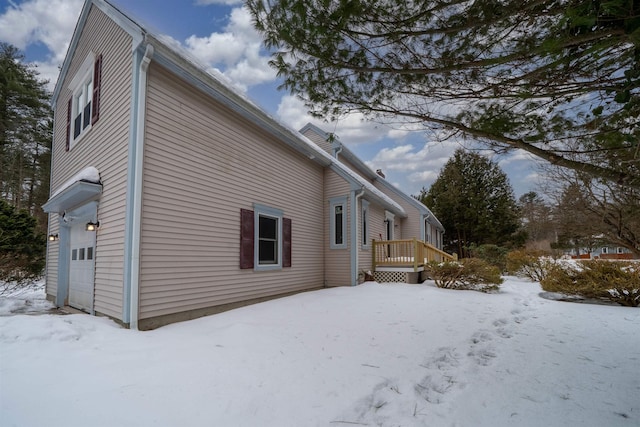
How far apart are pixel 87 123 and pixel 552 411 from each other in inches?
360

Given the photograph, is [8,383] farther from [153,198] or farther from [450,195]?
[450,195]

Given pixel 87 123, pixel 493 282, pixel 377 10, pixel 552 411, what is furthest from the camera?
pixel 493 282

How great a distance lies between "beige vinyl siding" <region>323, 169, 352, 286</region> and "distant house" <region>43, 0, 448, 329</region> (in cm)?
14

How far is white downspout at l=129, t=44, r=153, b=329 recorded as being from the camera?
4.62m

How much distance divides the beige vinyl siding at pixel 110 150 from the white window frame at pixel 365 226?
714cm

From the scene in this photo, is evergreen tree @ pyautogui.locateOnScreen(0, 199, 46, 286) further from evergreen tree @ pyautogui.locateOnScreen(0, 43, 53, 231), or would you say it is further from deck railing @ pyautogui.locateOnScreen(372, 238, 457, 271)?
deck railing @ pyautogui.locateOnScreen(372, 238, 457, 271)

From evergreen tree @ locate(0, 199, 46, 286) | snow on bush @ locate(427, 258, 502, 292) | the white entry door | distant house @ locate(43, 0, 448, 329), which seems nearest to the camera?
distant house @ locate(43, 0, 448, 329)

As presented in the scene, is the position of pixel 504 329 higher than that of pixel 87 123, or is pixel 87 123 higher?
pixel 87 123

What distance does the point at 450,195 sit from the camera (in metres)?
23.1

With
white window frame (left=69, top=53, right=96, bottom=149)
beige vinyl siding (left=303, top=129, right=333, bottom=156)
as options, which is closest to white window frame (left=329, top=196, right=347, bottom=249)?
beige vinyl siding (left=303, top=129, right=333, bottom=156)

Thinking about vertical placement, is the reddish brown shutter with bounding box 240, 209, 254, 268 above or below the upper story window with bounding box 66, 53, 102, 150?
below

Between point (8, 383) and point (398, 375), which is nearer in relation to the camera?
point (8, 383)

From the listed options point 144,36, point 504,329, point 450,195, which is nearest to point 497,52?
point 504,329

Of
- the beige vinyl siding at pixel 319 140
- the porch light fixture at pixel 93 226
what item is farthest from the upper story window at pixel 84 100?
the beige vinyl siding at pixel 319 140
